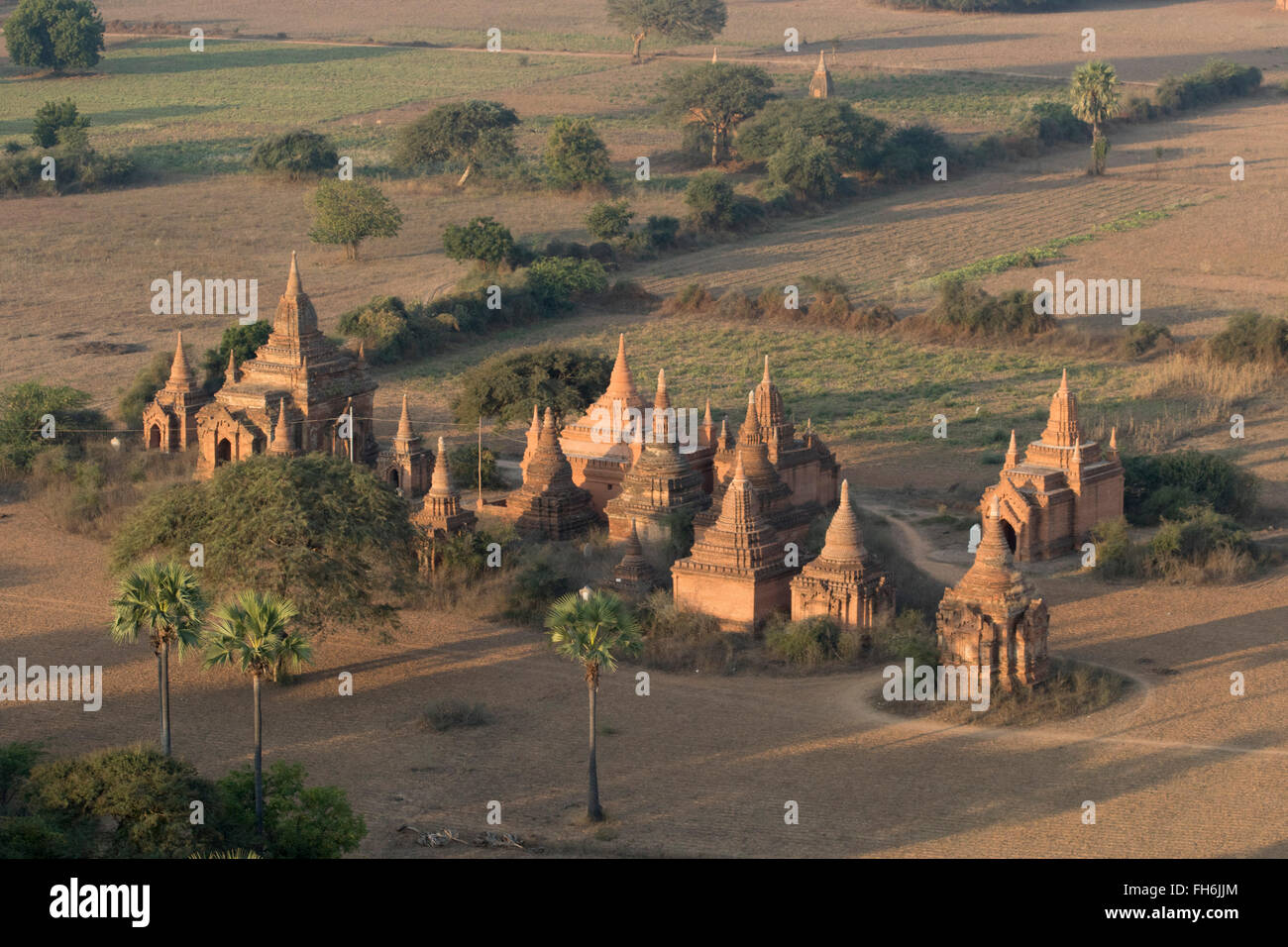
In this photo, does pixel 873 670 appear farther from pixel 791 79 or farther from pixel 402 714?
pixel 791 79

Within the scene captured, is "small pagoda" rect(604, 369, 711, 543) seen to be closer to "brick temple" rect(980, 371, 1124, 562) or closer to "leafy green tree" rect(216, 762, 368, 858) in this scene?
"brick temple" rect(980, 371, 1124, 562)

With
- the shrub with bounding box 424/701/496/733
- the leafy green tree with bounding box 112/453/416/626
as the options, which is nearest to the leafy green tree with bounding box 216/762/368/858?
the shrub with bounding box 424/701/496/733

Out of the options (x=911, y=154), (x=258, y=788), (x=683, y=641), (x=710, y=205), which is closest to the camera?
(x=258, y=788)

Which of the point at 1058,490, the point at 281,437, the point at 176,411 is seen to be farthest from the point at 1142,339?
the point at 281,437

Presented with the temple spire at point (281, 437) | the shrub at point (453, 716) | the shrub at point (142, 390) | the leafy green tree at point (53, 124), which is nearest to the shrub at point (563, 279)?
the shrub at point (142, 390)

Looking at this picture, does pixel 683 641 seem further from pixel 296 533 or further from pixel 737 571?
pixel 296 533
